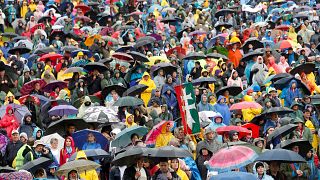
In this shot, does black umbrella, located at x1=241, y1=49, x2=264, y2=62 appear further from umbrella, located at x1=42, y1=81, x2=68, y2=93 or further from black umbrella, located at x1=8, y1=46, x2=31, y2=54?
black umbrella, located at x1=8, y1=46, x2=31, y2=54

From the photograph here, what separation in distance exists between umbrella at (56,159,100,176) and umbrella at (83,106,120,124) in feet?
14.9

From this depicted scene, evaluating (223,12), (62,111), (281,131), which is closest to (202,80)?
(62,111)

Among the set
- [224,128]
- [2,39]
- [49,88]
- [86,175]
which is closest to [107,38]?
[2,39]

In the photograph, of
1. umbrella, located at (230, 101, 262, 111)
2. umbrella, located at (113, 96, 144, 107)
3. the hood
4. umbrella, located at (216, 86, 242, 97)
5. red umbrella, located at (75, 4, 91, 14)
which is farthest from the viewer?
red umbrella, located at (75, 4, 91, 14)

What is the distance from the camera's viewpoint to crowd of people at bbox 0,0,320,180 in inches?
732

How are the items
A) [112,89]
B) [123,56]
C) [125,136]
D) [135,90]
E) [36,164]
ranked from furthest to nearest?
1. [123,56]
2. [112,89]
3. [135,90]
4. [125,136]
5. [36,164]

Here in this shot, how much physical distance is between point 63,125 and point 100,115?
60.3 inches

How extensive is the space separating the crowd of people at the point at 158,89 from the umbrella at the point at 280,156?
0.02m

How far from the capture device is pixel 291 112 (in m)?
22.9

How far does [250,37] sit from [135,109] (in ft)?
34.2

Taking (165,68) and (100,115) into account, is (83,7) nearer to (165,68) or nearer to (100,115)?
(165,68)

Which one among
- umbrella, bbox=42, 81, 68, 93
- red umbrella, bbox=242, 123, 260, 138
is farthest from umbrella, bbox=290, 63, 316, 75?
umbrella, bbox=42, 81, 68, 93

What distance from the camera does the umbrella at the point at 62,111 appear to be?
23.3m

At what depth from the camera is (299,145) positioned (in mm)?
19672
